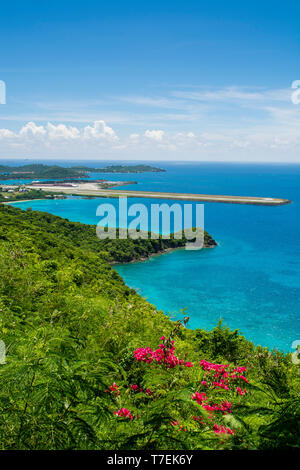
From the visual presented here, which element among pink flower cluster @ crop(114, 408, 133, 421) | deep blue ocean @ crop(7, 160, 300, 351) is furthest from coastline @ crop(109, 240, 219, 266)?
pink flower cluster @ crop(114, 408, 133, 421)

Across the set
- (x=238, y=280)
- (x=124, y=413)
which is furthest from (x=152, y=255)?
(x=124, y=413)

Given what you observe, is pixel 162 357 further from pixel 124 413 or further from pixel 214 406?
pixel 124 413

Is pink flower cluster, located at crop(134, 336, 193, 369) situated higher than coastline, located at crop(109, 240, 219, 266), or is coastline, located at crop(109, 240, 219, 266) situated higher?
pink flower cluster, located at crop(134, 336, 193, 369)

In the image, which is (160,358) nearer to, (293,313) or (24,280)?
(24,280)

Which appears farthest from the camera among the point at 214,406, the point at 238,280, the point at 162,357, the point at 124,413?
the point at 238,280

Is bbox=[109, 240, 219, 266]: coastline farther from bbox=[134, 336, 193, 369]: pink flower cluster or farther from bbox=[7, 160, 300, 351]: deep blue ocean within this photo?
bbox=[134, 336, 193, 369]: pink flower cluster

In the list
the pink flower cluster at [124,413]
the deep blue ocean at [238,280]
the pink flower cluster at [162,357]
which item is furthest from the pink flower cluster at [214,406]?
the deep blue ocean at [238,280]

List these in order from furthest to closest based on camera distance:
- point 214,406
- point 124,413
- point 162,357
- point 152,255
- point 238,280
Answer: point 152,255 < point 238,280 < point 162,357 < point 214,406 < point 124,413

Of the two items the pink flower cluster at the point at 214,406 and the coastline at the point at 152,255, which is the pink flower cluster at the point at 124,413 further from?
the coastline at the point at 152,255

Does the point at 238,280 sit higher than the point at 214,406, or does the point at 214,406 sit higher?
the point at 214,406

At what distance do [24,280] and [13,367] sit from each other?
6.00 m

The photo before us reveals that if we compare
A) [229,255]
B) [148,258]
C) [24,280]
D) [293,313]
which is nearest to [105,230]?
[148,258]
